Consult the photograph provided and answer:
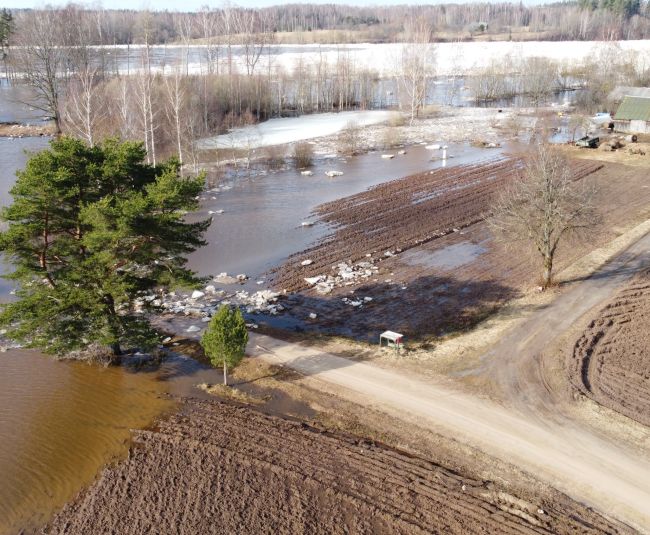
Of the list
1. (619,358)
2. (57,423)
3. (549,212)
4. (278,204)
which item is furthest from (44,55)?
(619,358)

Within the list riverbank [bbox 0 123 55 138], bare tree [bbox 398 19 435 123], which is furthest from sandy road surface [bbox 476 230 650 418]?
riverbank [bbox 0 123 55 138]

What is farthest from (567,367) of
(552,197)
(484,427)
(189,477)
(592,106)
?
(592,106)

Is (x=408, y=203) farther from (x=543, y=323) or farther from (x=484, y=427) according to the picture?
(x=484, y=427)

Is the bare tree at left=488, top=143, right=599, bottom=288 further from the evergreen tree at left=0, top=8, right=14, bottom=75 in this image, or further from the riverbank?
the evergreen tree at left=0, top=8, right=14, bottom=75

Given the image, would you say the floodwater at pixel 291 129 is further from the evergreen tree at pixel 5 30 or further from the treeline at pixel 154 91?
the evergreen tree at pixel 5 30

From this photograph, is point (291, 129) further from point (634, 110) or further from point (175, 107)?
point (634, 110)

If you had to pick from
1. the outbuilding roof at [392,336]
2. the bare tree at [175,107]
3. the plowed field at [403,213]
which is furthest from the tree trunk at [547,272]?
the bare tree at [175,107]
